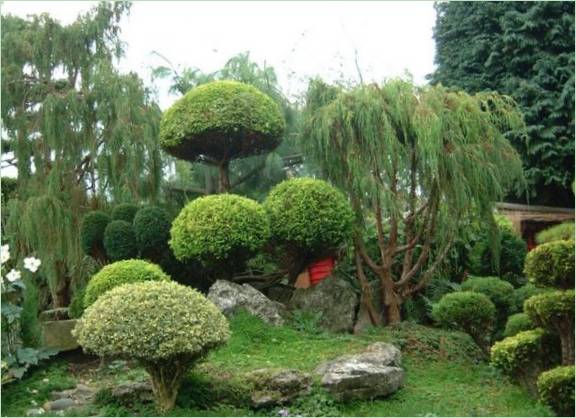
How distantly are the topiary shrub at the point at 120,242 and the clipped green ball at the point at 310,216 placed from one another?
5.53 ft

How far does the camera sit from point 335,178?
26.3 feet

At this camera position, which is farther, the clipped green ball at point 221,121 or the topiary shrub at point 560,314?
the clipped green ball at point 221,121

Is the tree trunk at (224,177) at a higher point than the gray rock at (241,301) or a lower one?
higher

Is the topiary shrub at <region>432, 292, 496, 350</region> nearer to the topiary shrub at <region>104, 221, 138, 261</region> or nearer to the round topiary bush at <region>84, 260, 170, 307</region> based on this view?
the round topiary bush at <region>84, 260, 170, 307</region>

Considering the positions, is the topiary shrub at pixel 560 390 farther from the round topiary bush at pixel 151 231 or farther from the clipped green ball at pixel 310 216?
the round topiary bush at pixel 151 231

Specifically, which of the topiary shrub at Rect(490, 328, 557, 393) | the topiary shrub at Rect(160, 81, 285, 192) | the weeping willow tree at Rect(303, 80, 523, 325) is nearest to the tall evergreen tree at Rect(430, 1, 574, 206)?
the weeping willow tree at Rect(303, 80, 523, 325)

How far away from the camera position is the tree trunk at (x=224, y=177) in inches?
344

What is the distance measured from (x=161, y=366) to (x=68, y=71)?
603 centimetres

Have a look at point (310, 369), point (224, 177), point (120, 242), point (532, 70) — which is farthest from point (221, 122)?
point (532, 70)

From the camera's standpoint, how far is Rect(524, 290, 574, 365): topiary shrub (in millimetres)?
5109

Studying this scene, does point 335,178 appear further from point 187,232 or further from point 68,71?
point 68,71

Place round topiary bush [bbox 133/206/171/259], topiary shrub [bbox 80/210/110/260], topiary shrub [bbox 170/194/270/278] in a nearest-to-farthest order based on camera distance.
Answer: topiary shrub [bbox 170/194/270/278]
round topiary bush [bbox 133/206/171/259]
topiary shrub [bbox 80/210/110/260]

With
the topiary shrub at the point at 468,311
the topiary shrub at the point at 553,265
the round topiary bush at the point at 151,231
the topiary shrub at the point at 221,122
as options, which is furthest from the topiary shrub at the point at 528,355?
the round topiary bush at the point at 151,231

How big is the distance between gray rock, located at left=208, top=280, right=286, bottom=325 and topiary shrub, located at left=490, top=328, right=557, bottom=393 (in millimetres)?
2590
